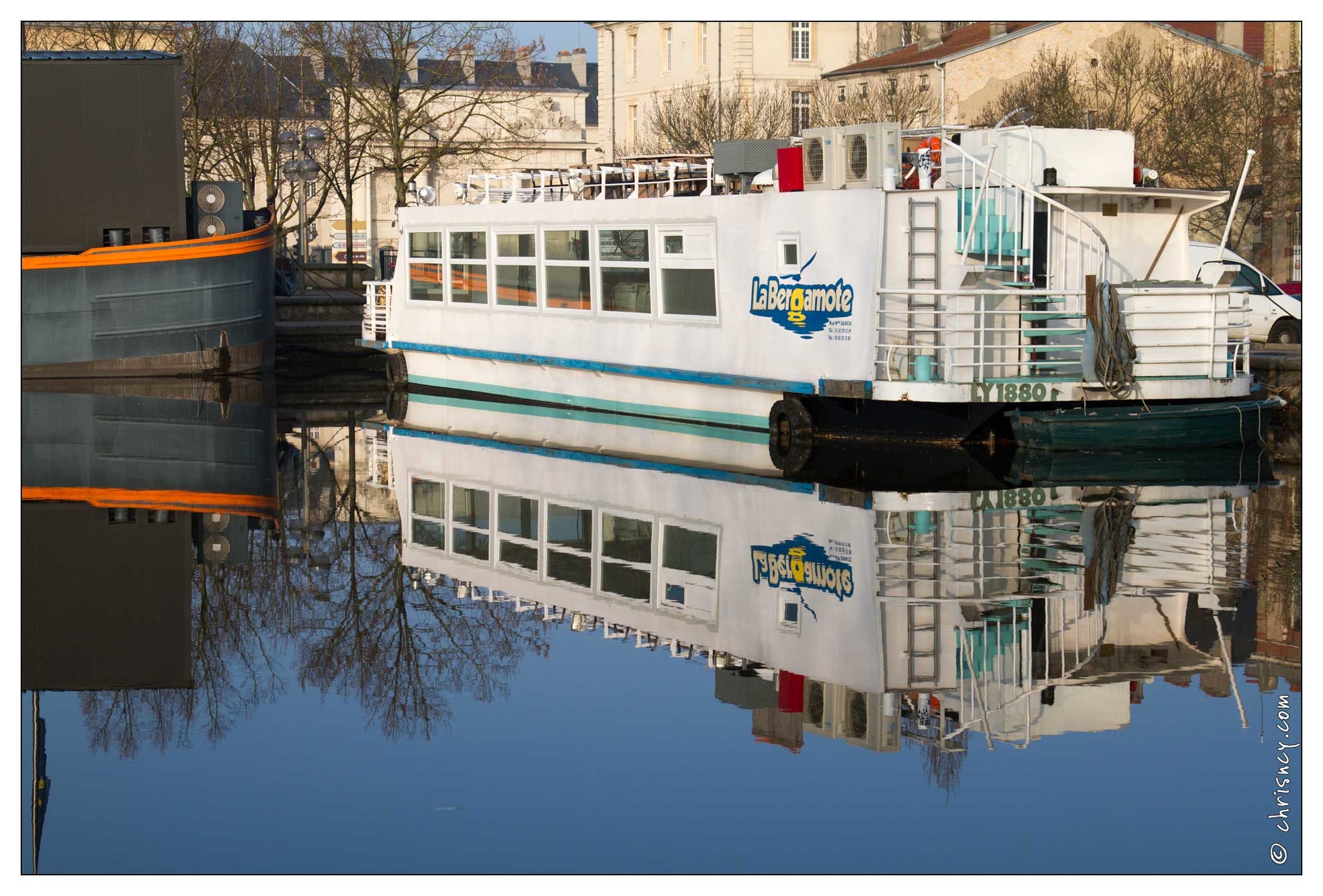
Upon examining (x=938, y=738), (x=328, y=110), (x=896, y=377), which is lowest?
(x=938, y=738)

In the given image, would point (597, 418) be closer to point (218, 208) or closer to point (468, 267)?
point (468, 267)

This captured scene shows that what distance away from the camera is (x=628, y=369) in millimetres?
21266

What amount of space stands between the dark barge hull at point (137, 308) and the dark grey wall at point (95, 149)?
0.54 m

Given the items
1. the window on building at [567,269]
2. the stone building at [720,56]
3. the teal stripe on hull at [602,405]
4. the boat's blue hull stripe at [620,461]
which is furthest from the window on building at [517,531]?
the stone building at [720,56]

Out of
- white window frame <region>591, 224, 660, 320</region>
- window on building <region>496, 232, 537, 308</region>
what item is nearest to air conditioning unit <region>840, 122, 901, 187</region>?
white window frame <region>591, 224, 660, 320</region>

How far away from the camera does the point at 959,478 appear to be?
15945mm

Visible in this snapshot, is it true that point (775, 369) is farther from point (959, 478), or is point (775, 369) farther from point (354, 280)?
point (354, 280)

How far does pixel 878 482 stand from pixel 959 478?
0.73 meters

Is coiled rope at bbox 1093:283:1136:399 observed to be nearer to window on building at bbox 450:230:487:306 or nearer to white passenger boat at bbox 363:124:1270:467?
white passenger boat at bbox 363:124:1270:467

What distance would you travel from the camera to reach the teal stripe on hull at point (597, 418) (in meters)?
19.6

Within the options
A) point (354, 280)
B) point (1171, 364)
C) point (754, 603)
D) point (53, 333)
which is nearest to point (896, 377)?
point (1171, 364)

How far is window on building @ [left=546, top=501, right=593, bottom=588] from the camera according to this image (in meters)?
11.9

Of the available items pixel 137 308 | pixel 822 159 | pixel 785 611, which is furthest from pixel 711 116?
pixel 785 611

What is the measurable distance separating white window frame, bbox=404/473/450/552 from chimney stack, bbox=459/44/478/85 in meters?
26.3
